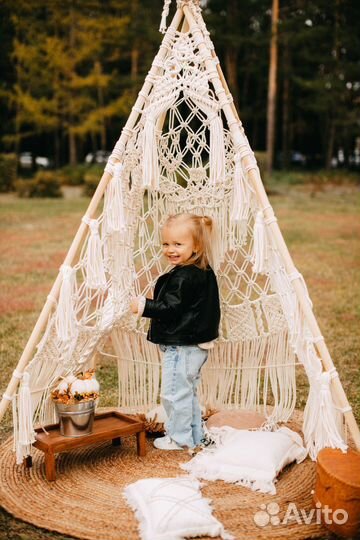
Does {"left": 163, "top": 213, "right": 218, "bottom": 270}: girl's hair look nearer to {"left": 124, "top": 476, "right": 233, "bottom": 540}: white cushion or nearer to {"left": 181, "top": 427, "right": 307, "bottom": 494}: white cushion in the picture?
{"left": 181, "top": 427, "right": 307, "bottom": 494}: white cushion

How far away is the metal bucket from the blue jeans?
0.45 meters

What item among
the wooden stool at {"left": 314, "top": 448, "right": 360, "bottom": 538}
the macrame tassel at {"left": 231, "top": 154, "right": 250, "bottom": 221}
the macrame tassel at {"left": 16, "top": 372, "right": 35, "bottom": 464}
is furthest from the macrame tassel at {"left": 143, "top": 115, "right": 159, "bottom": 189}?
the wooden stool at {"left": 314, "top": 448, "right": 360, "bottom": 538}

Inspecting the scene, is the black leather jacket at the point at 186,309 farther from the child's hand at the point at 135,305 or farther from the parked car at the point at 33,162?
the parked car at the point at 33,162

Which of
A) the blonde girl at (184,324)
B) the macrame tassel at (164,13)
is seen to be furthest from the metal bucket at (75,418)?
the macrame tassel at (164,13)

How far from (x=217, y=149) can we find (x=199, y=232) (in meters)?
0.48

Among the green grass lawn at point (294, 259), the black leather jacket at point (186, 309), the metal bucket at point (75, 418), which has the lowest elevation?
the green grass lawn at point (294, 259)

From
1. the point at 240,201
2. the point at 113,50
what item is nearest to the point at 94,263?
the point at 240,201

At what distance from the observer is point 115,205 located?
292 cm

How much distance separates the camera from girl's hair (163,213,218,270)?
3.25 m

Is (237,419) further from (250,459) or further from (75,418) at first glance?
(75,418)

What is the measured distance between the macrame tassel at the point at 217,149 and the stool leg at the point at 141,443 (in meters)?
Result: 1.25

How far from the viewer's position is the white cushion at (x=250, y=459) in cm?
281

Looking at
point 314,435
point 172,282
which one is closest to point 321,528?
point 314,435

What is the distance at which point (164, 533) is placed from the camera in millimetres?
2326
